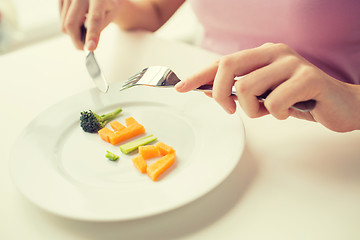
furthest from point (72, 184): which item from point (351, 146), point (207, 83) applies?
point (351, 146)

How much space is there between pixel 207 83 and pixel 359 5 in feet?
1.73

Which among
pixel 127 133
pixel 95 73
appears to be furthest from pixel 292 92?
pixel 95 73

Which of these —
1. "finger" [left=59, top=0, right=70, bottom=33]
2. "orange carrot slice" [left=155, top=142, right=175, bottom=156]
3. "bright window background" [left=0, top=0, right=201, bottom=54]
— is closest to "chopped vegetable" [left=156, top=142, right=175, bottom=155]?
"orange carrot slice" [left=155, top=142, right=175, bottom=156]

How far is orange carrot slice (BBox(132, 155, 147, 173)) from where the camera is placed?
2.48ft

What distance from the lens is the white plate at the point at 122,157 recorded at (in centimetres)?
66

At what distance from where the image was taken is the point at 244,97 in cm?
72

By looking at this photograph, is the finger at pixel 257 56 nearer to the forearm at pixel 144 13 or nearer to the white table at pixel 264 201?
the white table at pixel 264 201

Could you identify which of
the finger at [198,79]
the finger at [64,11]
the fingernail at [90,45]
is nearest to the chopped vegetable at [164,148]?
the finger at [198,79]

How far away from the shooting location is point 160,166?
74 cm

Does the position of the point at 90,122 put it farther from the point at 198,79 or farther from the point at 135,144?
the point at 198,79

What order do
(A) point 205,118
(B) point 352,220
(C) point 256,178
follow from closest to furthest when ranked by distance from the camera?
(B) point 352,220 → (C) point 256,178 → (A) point 205,118

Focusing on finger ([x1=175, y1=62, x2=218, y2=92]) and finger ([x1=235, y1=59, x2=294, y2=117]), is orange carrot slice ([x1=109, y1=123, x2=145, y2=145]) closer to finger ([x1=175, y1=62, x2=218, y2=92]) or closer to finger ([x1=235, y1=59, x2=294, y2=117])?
finger ([x1=175, y1=62, x2=218, y2=92])

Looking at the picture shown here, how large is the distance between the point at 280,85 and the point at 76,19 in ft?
2.60

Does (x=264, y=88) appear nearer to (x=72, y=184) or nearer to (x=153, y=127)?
(x=153, y=127)
